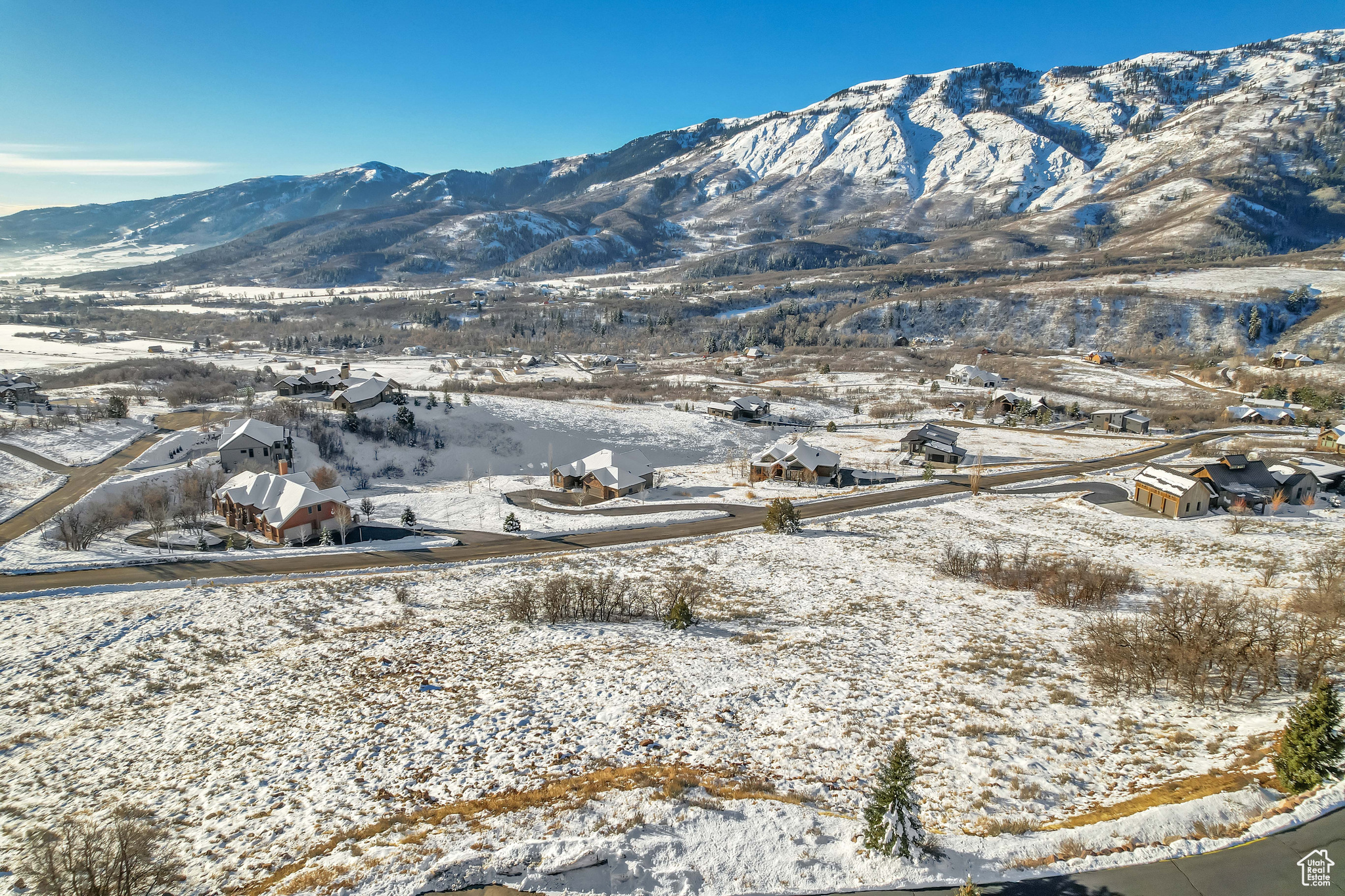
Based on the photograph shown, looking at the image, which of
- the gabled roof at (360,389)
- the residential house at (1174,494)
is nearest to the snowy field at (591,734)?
the residential house at (1174,494)

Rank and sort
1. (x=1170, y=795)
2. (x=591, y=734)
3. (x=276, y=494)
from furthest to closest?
(x=276, y=494) → (x=591, y=734) → (x=1170, y=795)

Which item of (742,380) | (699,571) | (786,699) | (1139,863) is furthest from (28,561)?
(742,380)

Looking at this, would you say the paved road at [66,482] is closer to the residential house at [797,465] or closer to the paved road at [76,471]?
the paved road at [76,471]

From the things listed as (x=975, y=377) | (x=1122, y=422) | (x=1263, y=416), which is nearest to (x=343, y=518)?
(x=1122, y=422)

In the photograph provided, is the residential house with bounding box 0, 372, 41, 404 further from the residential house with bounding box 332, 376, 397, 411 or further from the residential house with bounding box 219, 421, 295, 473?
the residential house with bounding box 219, 421, 295, 473

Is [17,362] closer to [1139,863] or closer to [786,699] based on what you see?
[786,699]

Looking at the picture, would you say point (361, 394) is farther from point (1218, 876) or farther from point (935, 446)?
point (1218, 876)
